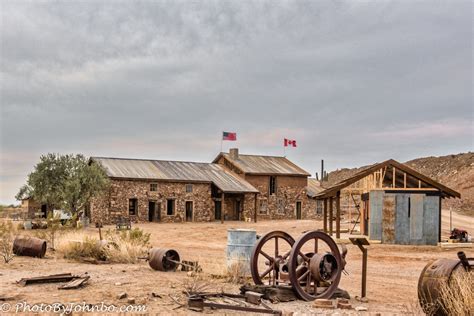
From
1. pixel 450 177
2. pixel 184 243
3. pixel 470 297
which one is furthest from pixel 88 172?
pixel 450 177

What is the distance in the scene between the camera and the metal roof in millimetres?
47644

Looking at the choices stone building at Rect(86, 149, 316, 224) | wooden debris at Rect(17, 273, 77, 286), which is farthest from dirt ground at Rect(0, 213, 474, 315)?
stone building at Rect(86, 149, 316, 224)

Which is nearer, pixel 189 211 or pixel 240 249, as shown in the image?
pixel 240 249

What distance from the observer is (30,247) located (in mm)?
16109

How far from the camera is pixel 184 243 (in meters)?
→ 24.8

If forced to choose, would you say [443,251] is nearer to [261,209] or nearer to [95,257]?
[95,257]

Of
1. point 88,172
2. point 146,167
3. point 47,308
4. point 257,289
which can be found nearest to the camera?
point 47,308

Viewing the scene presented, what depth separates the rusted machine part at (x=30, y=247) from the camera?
1600 centimetres

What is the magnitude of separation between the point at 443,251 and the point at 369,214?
3.44 metres

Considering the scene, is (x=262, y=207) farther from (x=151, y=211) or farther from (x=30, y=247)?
(x=30, y=247)

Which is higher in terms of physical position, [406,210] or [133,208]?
[406,210]

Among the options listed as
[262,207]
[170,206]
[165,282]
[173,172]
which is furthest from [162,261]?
[262,207]

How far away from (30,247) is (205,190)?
89.8 ft

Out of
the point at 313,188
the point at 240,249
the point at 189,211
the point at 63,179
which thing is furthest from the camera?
the point at 313,188
